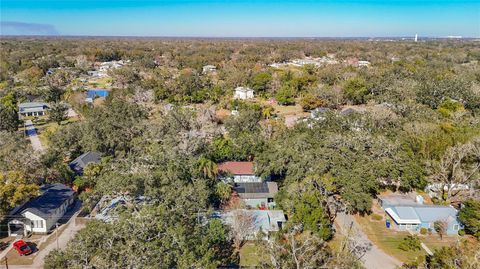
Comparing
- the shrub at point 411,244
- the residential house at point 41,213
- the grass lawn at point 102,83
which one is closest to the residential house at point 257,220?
the shrub at point 411,244

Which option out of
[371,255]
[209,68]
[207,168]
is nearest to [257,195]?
[207,168]

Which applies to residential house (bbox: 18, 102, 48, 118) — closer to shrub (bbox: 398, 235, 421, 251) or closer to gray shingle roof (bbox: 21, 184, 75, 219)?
gray shingle roof (bbox: 21, 184, 75, 219)

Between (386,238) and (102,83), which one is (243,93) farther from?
(386,238)

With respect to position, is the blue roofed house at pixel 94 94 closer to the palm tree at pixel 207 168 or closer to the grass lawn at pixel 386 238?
the palm tree at pixel 207 168

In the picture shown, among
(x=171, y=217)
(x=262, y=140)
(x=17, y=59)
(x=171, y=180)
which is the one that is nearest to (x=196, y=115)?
(x=262, y=140)

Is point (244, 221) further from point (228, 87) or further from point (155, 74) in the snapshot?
point (155, 74)

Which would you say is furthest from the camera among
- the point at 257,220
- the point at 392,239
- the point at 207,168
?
the point at 207,168
